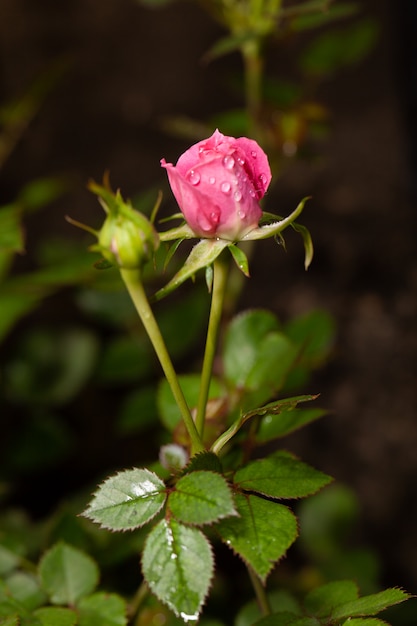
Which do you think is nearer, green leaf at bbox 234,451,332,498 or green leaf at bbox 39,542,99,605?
green leaf at bbox 234,451,332,498

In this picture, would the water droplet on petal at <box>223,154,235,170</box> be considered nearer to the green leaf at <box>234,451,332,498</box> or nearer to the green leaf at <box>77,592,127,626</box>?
the green leaf at <box>234,451,332,498</box>

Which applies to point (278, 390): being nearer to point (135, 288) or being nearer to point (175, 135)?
point (135, 288)

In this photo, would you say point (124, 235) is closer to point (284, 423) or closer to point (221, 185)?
point (221, 185)

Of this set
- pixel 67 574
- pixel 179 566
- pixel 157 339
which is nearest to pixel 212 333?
pixel 157 339

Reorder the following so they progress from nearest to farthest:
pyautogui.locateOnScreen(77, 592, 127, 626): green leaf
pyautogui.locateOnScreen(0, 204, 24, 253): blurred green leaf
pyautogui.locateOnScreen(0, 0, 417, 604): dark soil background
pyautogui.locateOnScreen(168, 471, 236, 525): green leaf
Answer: pyautogui.locateOnScreen(168, 471, 236, 525): green leaf < pyautogui.locateOnScreen(77, 592, 127, 626): green leaf < pyautogui.locateOnScreen(0, 204, 24, 253): blurred green leaf < pyautogui.locateOnScreen(0, 0, 417, 604): dark soil background

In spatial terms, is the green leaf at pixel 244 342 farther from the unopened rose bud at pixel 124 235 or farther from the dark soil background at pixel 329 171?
the dark soil background at pixel 329 171

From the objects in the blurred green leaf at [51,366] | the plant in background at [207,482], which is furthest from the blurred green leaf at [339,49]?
the plant in background at [207,482]

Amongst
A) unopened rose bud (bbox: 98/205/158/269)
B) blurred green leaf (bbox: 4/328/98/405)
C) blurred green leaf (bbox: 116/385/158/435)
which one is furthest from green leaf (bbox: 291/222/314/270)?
blurred green leaf (bbox: 4/328/98/405)
